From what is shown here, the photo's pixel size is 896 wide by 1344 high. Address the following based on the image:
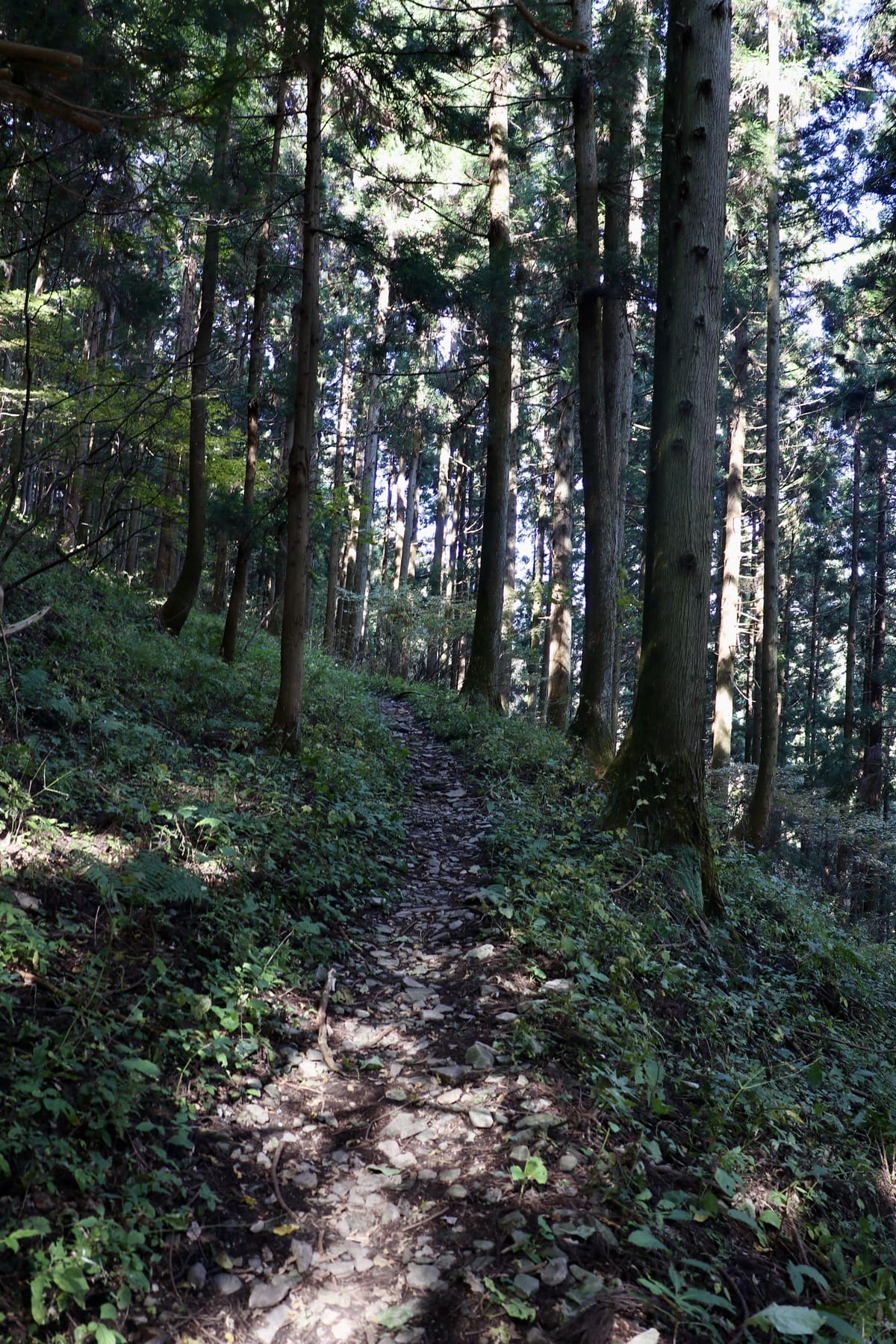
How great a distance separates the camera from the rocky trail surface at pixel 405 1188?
251cm

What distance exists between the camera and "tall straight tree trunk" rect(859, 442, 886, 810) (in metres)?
23.3

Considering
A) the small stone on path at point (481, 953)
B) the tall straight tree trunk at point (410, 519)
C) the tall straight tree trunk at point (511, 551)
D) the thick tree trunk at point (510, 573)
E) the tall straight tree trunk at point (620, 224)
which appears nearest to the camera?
the small stone on path at point (481, 953)

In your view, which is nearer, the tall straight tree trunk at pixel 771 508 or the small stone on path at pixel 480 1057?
the small stone on path at pixel 480 1057

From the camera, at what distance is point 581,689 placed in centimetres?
1150

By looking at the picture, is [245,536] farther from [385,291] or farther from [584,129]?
[385,291]

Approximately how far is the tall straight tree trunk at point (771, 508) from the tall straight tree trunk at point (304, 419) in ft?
32.3

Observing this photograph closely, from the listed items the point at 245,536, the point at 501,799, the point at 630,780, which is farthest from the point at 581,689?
the point at 245,536

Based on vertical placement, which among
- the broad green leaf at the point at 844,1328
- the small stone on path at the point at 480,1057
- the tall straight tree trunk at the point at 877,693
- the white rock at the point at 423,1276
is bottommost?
the white rock at the point at 423,1276

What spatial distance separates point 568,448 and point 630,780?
12.7 meters

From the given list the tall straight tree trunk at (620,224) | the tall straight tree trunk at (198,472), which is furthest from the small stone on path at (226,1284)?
the tall straight tree trunk at (198,472)

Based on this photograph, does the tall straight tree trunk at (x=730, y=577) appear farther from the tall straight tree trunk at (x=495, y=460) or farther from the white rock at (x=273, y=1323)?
the white rock at (x=273, y=1323)

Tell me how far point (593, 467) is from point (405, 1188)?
392 inches


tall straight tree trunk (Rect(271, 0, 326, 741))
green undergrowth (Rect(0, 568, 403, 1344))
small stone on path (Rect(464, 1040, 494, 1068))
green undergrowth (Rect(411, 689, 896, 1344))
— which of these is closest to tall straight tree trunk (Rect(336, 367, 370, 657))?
tall straight tree trunk (Rect(271, 0, 326, 741))

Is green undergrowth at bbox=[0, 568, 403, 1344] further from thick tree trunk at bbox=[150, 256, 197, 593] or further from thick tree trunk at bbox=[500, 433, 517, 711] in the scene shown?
thick tree trunk at bbox=[500, 433, 517, 711]
